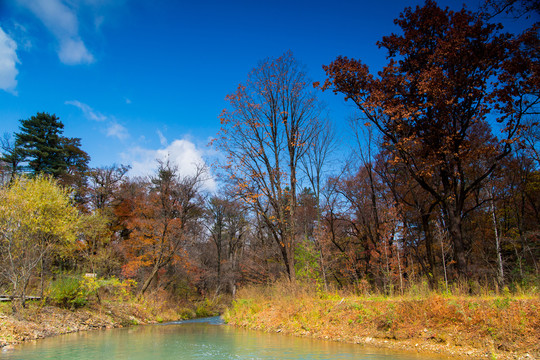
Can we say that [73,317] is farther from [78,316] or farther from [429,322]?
[429,322]

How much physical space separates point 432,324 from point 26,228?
47.3 ft

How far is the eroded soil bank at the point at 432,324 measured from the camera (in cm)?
652

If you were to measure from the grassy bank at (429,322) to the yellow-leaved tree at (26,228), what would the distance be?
9.75 meters

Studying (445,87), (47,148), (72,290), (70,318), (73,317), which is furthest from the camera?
(47,148)

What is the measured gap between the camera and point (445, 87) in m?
11.1

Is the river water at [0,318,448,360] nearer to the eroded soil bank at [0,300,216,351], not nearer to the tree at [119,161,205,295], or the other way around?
the eroded soil bank at [0,300,216,351]

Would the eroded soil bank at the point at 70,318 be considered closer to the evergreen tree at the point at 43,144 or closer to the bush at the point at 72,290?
the bush at the point at 72,290

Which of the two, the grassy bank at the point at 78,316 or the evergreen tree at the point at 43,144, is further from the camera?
the evergreen tree at the point at 43,144

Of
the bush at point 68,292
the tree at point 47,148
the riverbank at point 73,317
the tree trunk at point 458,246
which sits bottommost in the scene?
the riverbank at point 73,317

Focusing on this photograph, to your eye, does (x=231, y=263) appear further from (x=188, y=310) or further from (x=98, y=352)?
(x=98, y=352)

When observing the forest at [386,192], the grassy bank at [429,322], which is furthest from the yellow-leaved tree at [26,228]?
the grassy bank at [429,322]

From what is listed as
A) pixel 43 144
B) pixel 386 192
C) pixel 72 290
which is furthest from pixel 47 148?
pixel 386 192

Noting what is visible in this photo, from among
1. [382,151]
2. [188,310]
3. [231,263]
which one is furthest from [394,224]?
[231,263]

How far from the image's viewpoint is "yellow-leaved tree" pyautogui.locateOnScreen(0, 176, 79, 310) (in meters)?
12.2
